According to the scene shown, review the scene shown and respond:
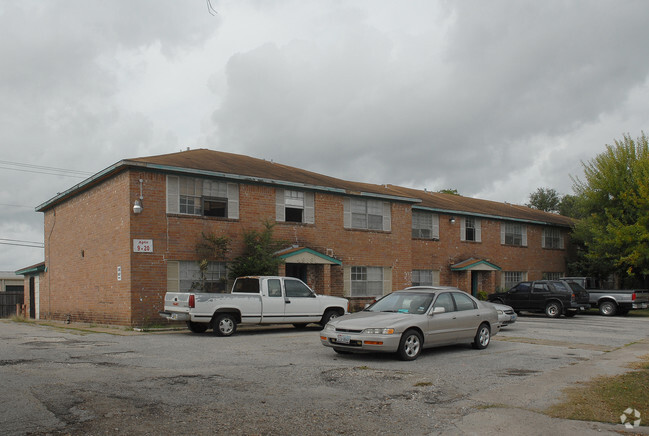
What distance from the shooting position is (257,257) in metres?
20.1

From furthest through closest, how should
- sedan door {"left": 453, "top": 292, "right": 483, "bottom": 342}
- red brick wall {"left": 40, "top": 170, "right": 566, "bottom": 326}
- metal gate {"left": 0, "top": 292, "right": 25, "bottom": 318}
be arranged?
1. metal gate {"left": 0, "top": 292, "right": 25, "bottom": 318}
2. red brick wall {"left": 40, "top": 170, "right": 566, "bottom": 326}
3. sedan door {"left": 453, "top": 292, "right": 483, "bottom": 342}

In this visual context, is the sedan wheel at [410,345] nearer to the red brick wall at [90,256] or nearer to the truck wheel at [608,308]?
the red brick wall at [90,256]

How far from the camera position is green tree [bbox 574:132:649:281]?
95.6 ft

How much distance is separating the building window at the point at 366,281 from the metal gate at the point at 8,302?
78.1 feet

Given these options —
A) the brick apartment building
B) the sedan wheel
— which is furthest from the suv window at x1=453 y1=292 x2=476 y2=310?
the brick apartment building

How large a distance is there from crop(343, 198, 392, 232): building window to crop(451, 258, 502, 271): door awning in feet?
18.0

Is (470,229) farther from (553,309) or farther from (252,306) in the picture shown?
(252,306)

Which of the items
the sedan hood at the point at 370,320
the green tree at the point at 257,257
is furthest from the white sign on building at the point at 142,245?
the sedan hood at the point at 370,320

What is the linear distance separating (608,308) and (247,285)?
18047mm

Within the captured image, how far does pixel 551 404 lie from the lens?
294 inches

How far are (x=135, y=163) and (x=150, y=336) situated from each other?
5.63m

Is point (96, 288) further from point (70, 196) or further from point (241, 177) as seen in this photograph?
point (241, 177)

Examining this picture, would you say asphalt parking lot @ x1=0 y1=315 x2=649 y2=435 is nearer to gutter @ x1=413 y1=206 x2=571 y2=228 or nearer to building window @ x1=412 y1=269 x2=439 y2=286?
building window @ x1=412 y1=269 x2=439 y2=286

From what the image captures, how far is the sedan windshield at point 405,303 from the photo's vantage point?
11.6m
